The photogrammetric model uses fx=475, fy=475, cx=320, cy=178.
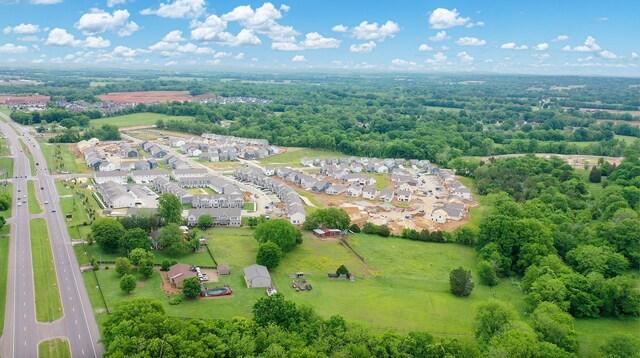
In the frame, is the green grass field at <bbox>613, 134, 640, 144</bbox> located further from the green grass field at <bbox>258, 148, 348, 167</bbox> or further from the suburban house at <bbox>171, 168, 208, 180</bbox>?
the suburban house at <bbox>171, 168, 208, 180</bbox>

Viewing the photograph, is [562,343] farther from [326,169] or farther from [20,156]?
[20,156]

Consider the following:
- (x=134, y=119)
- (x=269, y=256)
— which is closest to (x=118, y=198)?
(x=269, y=256)

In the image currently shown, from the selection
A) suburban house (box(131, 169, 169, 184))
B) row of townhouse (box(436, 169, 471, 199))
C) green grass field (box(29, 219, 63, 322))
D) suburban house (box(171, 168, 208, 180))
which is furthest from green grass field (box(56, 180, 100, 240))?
row of townhouse (box(436, 169, 471, 199))

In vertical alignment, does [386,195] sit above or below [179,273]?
below

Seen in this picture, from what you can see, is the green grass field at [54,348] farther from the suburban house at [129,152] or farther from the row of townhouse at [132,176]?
the suburban house at [129,152]

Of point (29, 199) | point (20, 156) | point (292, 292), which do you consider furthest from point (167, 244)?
point (20, 156)

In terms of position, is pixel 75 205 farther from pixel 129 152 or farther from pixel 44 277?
pixel 129 152
